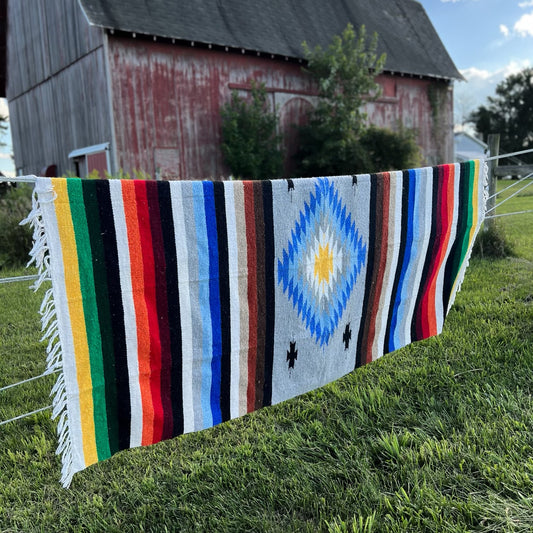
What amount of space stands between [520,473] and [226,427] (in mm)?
1324

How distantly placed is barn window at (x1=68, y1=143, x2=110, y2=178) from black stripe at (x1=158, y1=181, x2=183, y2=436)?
29.5 ft

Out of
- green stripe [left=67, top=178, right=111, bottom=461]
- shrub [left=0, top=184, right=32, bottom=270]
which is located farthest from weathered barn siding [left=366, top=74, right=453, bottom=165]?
green stripe [left=67, top=178, right=111, bottom=461]

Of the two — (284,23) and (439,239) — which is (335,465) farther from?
(284,23)

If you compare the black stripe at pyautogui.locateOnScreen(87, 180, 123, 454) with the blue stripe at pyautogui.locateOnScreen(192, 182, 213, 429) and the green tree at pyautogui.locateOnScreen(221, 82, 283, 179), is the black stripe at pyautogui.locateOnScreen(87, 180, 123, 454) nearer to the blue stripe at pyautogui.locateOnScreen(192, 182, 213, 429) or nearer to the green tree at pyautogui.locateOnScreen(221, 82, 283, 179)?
the blue stripe at pyautogui.locateOnScreen(192, 182, 213, 429)

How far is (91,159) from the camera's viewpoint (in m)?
11.4

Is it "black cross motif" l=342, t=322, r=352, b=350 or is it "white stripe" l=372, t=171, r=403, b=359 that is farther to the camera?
"white stripe" l=372, t=171, r=403, b=359

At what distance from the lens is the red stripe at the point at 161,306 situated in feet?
5.78

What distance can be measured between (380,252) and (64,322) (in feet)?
5.11

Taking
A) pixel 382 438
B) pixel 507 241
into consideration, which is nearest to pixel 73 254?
pixel 382 438

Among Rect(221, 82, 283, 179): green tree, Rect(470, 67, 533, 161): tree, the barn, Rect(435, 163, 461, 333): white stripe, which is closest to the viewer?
Rect(435, 163, 461, 333): white stripe

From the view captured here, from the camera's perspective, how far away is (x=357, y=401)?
8.47 ft

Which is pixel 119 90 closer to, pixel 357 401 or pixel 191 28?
pixel 191 28

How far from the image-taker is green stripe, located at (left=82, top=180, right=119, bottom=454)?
1.64 meters

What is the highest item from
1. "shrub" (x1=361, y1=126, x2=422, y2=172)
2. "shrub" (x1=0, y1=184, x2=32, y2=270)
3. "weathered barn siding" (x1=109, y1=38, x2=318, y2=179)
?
"weathered barn siding" (x1=109, y1=38, x2=318, y2=179)
